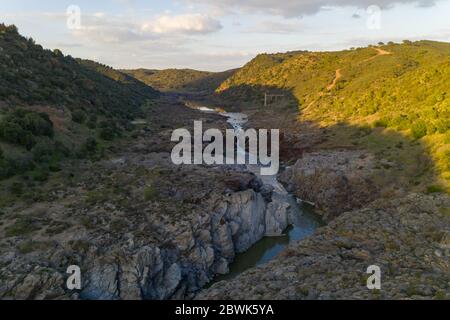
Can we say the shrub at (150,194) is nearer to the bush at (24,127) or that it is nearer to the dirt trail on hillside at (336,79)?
the bush at (24,127)

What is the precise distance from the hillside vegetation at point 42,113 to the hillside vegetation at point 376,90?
3700cm

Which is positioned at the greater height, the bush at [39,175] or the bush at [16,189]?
the bush at [39,175]

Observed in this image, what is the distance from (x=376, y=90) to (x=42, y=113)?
216 ft

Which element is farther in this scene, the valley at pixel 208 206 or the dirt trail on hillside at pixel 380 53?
the dirt trail on hillside at pixel 380 53

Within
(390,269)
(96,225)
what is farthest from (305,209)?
(96,225)

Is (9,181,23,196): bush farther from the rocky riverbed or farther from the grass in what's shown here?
the grass

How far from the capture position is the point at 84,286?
24.0m

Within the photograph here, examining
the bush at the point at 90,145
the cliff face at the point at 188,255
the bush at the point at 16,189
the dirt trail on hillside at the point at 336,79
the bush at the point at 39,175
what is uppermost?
the dirt trail on hillside at the point at 336,79

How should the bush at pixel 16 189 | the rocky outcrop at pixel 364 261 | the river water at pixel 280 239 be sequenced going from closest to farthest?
the rocky outcrop at pixel 364 261
the bush at pixel 16 189
the river water at pixel 280 239

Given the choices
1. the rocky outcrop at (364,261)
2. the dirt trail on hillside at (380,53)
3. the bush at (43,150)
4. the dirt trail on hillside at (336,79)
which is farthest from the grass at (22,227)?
the dirt trail on hillside at (380,53)

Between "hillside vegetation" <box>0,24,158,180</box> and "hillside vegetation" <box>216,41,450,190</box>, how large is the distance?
3700cm

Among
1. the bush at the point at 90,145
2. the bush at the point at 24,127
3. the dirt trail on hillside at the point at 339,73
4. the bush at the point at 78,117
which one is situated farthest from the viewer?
the dirt trail on hillside at the point at 339,73

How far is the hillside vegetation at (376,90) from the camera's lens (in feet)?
170
